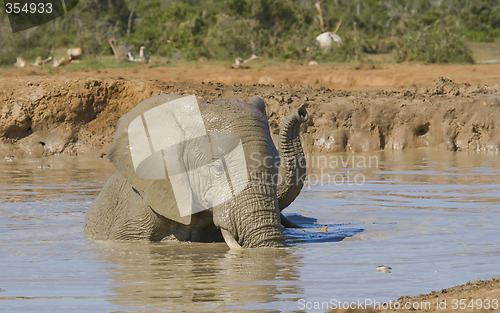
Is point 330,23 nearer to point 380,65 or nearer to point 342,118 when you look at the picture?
point 380,65

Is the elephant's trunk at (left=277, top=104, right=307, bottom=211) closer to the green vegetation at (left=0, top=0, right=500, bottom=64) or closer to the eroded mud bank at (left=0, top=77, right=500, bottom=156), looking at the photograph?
the eroded mud bank at (left=0, top=77, right=500, bottom=156)

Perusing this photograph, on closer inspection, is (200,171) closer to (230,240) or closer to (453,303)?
(230,240)

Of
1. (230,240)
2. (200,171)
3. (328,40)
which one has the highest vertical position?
(200,171)

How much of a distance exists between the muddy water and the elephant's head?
322 mm

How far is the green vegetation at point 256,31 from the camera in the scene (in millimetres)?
29812

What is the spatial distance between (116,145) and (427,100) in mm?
12267

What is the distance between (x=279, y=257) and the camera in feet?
23.7

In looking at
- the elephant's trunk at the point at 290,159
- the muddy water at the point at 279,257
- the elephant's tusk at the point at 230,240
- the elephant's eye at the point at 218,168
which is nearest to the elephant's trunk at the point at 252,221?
the elephant's tusk at the point at 230,240

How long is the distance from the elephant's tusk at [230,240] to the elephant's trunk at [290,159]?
1180 mm

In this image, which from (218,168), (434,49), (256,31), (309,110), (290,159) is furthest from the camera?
(256,31)

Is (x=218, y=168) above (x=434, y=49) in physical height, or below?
above

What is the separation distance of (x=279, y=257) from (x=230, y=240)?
1.36 feet

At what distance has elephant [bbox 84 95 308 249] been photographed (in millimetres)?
7180

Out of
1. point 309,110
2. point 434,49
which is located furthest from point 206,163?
point 434,49
